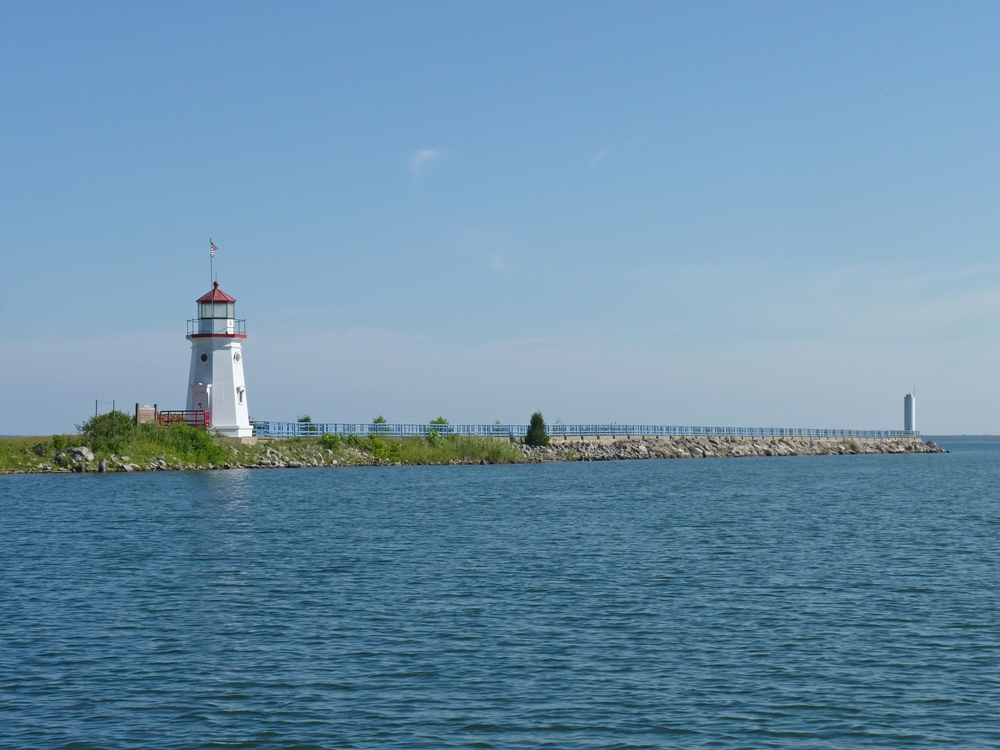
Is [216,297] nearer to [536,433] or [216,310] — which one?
[216,310]

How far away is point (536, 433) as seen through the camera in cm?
11362

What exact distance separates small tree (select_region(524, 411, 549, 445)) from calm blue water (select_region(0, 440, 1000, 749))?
217 ft

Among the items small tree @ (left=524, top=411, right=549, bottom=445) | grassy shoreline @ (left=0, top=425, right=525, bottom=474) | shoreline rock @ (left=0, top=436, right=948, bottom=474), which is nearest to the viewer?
grassy shoreline @ (left=0, top=425, right=525, bottom=474)

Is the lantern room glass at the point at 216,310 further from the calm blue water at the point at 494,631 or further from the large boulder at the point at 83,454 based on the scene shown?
the calm blue water at the point at 494,631

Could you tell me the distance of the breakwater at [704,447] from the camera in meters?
118

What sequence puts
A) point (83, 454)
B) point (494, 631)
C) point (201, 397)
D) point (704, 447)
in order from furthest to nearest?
point (704, 447)
point (201, 397)
point (83, 454)
point (494, 631)

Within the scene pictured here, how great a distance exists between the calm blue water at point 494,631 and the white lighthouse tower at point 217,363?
35.7 m

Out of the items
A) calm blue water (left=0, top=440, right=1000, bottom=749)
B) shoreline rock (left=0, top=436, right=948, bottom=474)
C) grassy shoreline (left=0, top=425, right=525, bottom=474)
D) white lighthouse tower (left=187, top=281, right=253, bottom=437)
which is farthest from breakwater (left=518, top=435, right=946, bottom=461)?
calm blue water (left=0, top=440, right=1000, bottom=749)

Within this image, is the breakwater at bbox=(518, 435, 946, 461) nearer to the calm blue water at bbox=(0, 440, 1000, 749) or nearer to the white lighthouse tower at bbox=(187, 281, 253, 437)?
the white lighthouse tower at bbox=(187, 281, 253, 437)

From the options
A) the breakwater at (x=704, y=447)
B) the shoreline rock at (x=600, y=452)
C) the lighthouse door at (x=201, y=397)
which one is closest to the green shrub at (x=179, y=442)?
the shoreline rock at (x=600, y=452)

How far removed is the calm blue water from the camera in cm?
1573

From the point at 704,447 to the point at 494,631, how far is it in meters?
121

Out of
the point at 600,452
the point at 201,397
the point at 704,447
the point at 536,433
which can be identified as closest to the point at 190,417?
the point at 201,397

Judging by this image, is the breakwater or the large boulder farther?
the breakwater
